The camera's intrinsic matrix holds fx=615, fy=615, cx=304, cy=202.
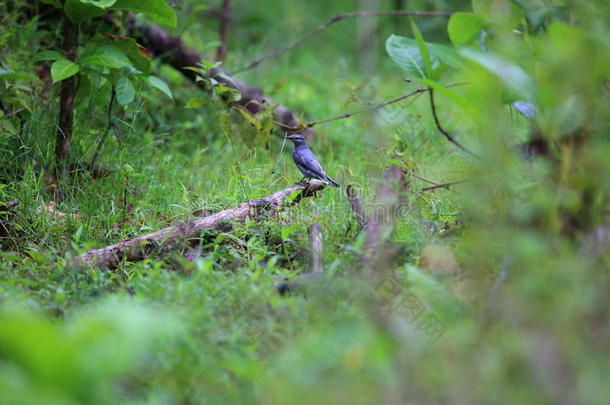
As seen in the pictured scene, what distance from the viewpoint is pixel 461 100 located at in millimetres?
2180

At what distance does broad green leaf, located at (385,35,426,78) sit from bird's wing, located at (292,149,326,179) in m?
1.06

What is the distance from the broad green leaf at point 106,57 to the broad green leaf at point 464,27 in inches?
74.8

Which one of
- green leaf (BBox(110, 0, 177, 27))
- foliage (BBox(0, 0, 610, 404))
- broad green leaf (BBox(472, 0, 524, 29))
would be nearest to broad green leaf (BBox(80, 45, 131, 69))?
foliage (BBox(0, 0, 610, 404))

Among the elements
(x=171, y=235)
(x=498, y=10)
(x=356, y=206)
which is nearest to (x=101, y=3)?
(x=171, y=235)

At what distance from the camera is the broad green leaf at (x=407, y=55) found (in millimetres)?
2844

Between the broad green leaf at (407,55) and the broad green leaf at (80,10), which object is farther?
the broad green leaf at (80,10)

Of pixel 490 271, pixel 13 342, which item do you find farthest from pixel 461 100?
pixel 13 342

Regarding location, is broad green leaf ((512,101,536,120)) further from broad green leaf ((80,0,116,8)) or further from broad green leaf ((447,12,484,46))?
broad green leaf ((80,0,116,8))

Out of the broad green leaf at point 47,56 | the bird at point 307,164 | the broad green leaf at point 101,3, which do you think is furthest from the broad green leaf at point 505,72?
the broad green leaf at point 47,56

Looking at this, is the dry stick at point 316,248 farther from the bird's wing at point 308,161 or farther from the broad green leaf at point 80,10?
the broad green leaf at point 80,10

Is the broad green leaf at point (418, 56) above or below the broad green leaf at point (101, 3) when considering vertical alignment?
above

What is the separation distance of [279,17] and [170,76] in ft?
9.23

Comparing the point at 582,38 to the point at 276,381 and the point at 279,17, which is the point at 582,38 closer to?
the point at 276,381

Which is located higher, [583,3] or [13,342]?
[583,3]
